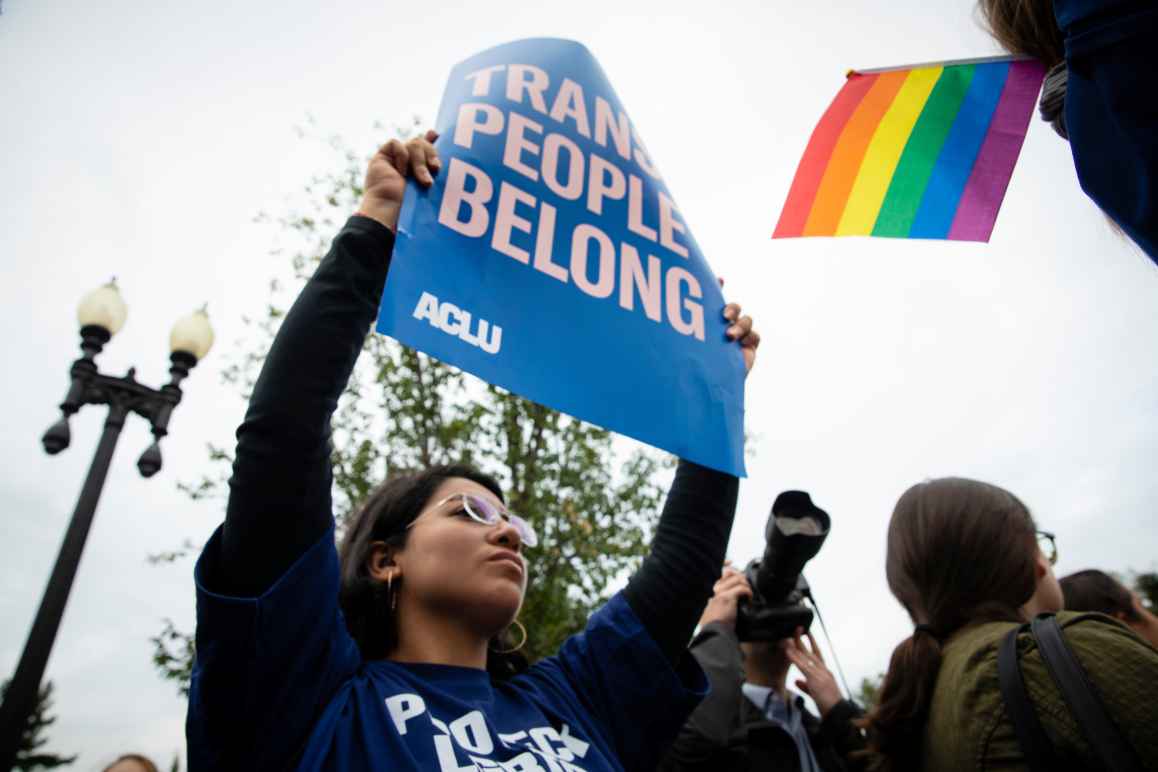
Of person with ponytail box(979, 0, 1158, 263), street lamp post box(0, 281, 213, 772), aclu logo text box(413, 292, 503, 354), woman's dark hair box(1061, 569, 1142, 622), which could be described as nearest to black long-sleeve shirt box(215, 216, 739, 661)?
aclu logo text box(413, 292, 503, 354)

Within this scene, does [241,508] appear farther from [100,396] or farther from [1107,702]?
[100,396]

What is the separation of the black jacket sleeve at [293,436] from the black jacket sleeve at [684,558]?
854 mm

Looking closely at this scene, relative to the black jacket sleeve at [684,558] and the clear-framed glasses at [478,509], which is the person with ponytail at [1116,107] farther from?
the clear-framed glasses at [478,509]

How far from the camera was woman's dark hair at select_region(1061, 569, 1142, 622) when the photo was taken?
2.53 metres

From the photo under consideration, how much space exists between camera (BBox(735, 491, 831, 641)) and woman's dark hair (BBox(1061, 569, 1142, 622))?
1086 millimetres

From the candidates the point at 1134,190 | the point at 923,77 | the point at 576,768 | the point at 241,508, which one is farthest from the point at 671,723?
the point at 923,77

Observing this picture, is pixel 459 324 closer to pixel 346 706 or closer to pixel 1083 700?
pixel 346 706

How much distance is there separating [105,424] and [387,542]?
3.45 metres

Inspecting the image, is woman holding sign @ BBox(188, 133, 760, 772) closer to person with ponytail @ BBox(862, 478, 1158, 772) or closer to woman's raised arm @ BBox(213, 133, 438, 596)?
woman's raised arm @ BBox(213, 133, 438, 596)

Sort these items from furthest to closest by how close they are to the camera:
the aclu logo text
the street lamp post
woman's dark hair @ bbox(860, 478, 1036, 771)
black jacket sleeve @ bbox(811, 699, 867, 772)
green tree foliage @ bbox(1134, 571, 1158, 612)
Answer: green tree foliage @ bbox(1134, 571, 1158, 612) → the street lamp post → black jacket sleeve @ bbox(811, 699, 867, 772) → woman's dark hair @ bbox(860, 478, 1036, 771) → the aclu logo text

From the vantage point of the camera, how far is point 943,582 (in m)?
1.74

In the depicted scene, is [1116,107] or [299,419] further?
[299,419]

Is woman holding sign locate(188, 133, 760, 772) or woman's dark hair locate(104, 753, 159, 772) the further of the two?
woman's dark hair locate(104, 753, 159, 772)

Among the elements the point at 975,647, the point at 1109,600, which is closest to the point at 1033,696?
the point at 975,647
